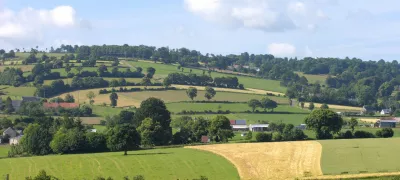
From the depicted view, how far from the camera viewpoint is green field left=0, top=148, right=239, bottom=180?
246ft

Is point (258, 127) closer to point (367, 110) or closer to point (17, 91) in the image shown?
point (367, 110)

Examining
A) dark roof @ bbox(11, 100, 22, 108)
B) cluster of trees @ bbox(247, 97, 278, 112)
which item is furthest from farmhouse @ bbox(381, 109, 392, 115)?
dark roof @ bbox(11, 100, 22, 108)

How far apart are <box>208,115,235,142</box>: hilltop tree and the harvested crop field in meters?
11.6

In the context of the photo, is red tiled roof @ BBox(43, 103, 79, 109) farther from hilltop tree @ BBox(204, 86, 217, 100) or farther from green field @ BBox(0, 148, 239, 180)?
green field @ BBox(0, 148, 239, 180)

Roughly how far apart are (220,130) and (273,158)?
30.8m

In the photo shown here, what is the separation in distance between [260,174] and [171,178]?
1049 cm

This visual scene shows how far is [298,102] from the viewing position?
7638 inches

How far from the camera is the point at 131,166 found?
264 feet

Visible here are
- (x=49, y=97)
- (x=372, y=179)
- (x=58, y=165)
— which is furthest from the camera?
(x=49, y=97)

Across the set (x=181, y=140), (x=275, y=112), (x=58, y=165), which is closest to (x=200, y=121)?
(x=181, y=140)

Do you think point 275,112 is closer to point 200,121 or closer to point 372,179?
point 200,121

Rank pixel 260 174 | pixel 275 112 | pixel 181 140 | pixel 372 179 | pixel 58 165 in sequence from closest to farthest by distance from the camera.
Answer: pixel 372 179 < pixel 260 174 < pixel 58 165 < pixel 181 140 < pixel 275 112

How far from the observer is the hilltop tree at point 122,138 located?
98000 mm

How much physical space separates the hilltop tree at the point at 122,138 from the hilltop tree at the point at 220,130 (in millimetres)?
20444
